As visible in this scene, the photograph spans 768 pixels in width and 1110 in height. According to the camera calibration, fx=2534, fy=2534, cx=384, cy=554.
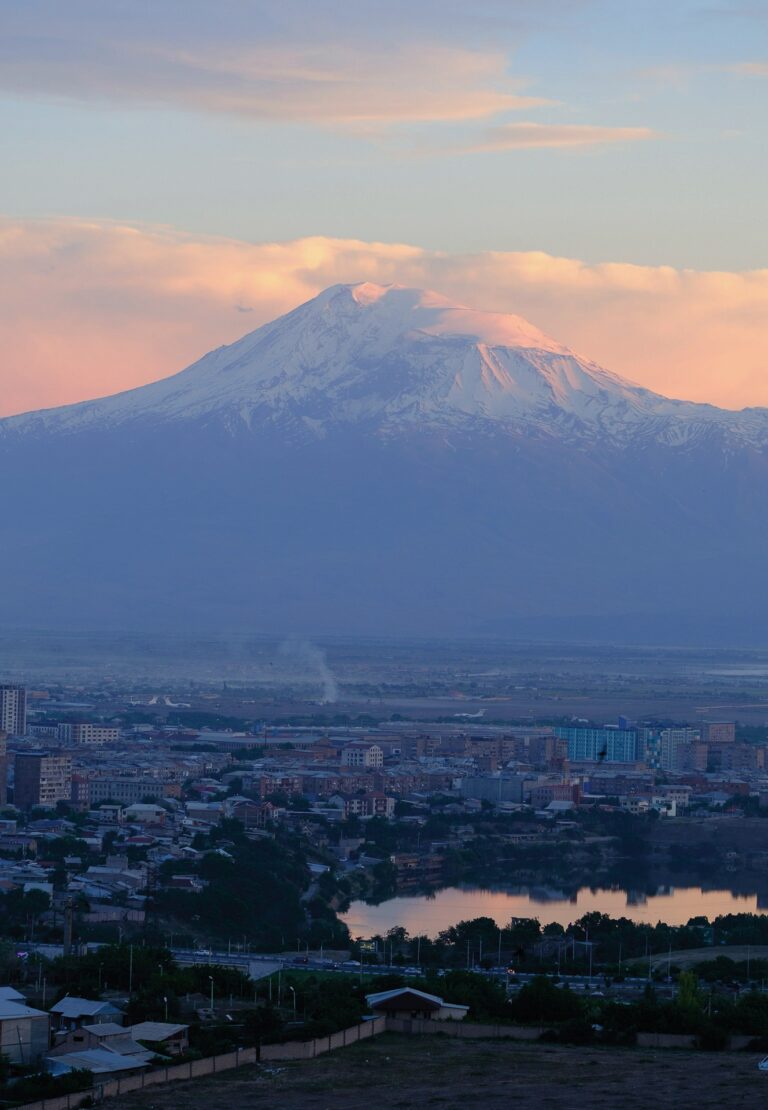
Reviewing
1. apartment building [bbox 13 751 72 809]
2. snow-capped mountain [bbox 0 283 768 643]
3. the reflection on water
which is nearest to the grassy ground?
the reflection on water

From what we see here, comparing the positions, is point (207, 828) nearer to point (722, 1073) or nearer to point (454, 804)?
point (454, 804)

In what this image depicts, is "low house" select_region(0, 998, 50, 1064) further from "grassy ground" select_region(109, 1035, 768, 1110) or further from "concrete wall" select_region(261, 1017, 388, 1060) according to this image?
"concrete wall" select_region(261, 1017, 388, 1060)

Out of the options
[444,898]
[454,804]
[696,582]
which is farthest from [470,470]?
[444,898]

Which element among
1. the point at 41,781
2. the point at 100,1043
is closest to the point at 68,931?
the point at 100,1043

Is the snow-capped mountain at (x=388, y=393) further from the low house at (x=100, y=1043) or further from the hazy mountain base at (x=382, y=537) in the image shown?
the low house at (x=100, y=1043)

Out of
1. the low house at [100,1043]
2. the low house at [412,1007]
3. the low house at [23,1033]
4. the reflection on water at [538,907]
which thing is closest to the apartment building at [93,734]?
the reflection on water at [538,907]

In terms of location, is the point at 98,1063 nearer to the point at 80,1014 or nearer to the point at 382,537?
the point at 80,1014
